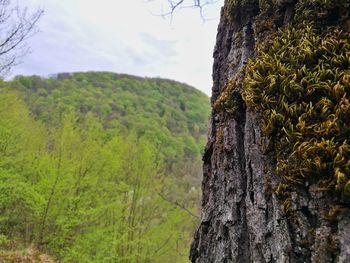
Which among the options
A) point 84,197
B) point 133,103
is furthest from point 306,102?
point 133,103

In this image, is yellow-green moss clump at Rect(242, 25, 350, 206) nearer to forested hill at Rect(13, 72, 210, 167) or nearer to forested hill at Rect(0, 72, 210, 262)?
forested hill at Rect(0, 72, 210, 262)

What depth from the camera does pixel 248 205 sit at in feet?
4.88

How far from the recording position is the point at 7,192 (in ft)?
34.6

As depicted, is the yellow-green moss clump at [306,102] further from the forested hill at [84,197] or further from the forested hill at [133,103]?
the forested hill at [133,103]

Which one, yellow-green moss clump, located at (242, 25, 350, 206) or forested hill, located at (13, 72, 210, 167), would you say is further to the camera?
forested hill, located at (13, 72, 210, 167)

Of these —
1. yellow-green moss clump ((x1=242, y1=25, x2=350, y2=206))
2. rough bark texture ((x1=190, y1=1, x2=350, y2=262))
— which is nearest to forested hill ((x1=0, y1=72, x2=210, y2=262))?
rough bark texture ((x1=190, y1=1, x2=350, y2=262))

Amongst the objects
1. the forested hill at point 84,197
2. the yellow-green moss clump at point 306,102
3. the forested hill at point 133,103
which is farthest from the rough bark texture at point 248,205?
the forested hill at point 133,103

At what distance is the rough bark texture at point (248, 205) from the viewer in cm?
115

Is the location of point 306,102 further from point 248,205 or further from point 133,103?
point 133,103

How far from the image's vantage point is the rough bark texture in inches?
45.2

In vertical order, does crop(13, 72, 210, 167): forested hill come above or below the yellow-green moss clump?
above

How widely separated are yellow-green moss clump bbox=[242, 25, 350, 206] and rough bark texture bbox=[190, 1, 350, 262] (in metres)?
0.07

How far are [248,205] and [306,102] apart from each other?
50cm

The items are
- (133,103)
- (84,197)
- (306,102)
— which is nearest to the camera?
(306,102)
